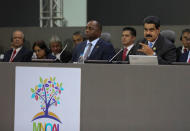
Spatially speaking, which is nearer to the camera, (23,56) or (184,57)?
(184,57)

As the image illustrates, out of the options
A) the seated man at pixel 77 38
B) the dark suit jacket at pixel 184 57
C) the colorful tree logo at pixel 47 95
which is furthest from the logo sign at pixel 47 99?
the seated man at pixel 77 38

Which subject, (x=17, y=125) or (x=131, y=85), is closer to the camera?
(x=131, y=85)

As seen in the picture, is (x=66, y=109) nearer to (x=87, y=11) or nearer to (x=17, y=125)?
(x=17, y=125)

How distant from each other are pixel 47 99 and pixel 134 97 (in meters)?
0.80

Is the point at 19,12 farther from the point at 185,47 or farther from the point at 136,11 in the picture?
the point at 185,47

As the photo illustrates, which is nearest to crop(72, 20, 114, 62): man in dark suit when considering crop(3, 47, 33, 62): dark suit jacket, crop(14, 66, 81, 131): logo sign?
crop(3, 47, 33, 62): dark suit jacket

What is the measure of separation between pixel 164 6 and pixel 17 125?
443 centimetres

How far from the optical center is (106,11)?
751cm

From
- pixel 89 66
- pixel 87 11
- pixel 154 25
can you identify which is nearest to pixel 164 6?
pixel 87 11

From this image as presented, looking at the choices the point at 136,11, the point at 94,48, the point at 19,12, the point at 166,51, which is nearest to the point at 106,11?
the point at 136,11

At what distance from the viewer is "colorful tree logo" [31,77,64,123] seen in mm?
3363

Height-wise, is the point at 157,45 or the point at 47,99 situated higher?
the point at 157,45

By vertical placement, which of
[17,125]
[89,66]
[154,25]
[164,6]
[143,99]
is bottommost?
[17,125]

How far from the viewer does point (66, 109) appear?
3.33 meters
